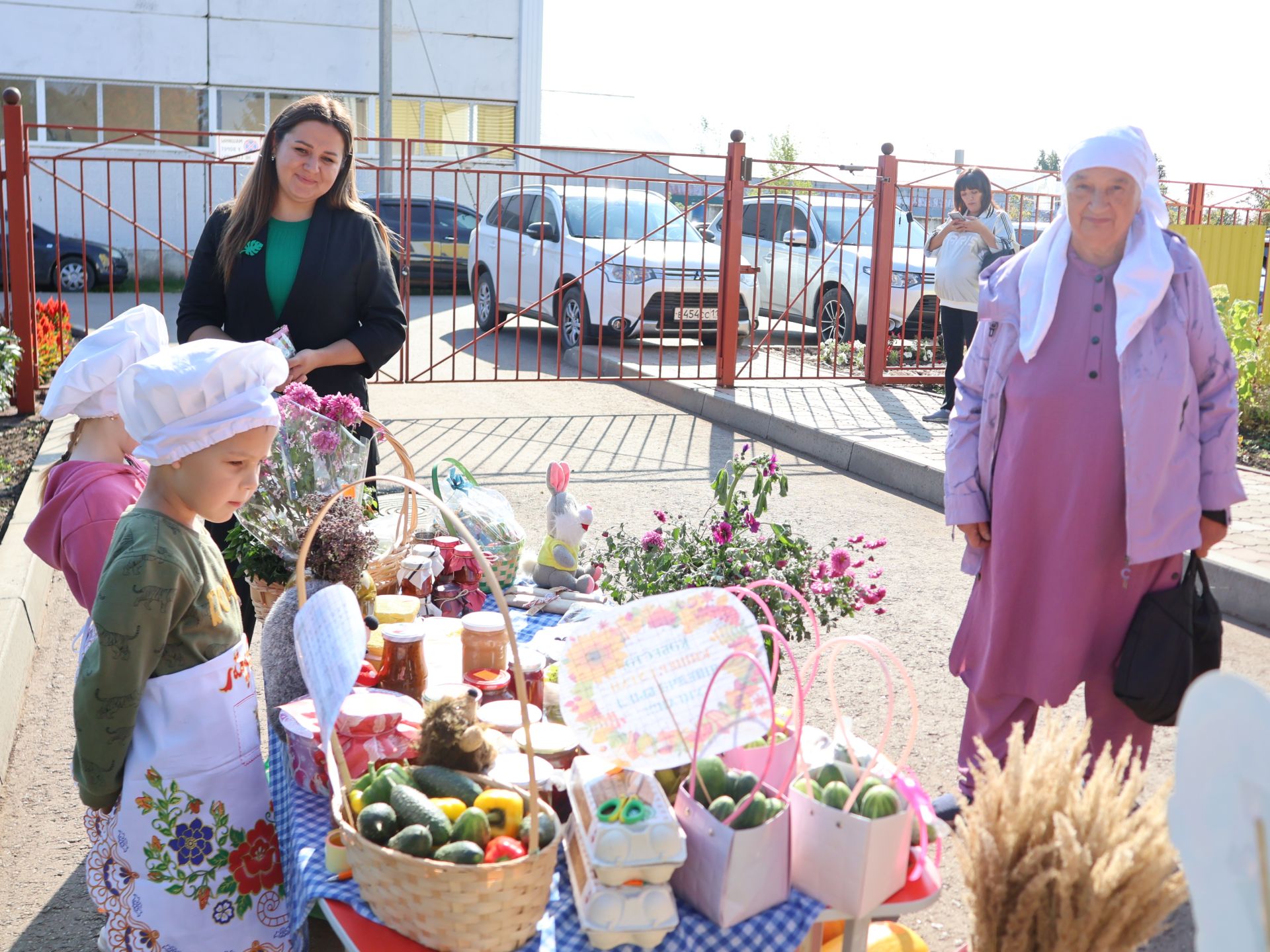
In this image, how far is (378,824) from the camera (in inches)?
75.5

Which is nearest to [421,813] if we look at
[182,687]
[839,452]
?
[182,687]

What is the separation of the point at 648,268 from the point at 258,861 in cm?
1028

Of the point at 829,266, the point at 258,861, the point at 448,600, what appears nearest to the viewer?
the point at 258,861

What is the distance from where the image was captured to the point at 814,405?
9898 millimetres

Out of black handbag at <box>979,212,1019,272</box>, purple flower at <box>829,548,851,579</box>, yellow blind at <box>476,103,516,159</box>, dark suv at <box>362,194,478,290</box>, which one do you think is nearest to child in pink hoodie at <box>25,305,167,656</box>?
purple flower at <box>829,548,851,579</box>

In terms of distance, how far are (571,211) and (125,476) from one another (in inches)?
442

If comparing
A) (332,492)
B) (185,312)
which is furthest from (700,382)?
(332,492)

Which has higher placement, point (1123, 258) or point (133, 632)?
point (1123, 258)

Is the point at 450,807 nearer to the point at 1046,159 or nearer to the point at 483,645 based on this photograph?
the point at 483,645

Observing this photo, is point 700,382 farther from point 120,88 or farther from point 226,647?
point 120,88

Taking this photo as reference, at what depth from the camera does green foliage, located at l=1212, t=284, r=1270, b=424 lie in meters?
9.13

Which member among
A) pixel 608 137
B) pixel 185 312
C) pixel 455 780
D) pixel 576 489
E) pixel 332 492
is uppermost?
pixel 608 137

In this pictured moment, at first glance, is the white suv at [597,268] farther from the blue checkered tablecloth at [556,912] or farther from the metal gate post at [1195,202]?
the blue checkered tablecloth at [556,912]

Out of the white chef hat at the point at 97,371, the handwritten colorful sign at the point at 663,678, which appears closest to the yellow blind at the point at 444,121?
the white chef hat at the point at 97,371
